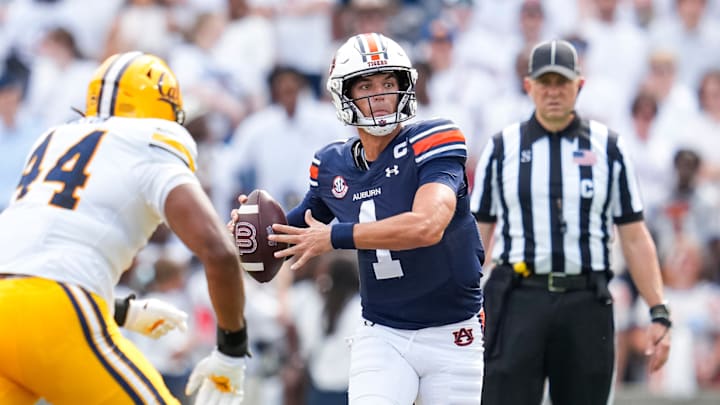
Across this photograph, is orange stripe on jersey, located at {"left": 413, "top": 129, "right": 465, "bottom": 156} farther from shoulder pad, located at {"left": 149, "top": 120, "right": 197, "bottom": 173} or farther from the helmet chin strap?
shoulder pad, located at {"left": 149, "top": 120, "right": 197, "bottom": 173}

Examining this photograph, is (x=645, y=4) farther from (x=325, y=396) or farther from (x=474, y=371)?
(x=474, y=371)

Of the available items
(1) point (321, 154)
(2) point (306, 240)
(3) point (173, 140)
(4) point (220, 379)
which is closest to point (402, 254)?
(2) point (306, 240)

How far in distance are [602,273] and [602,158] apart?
1.74 ft

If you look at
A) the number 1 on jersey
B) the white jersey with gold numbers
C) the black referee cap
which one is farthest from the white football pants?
the black referee cap

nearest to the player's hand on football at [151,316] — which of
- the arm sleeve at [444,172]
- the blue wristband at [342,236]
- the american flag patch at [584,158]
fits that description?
the blue wristband at [342,236]

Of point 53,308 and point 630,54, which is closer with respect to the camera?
point 53,308

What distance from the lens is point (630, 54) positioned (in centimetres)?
1075

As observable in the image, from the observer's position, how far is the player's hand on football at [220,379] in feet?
15.4

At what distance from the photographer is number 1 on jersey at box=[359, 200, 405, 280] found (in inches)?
188

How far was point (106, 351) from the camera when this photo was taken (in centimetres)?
435

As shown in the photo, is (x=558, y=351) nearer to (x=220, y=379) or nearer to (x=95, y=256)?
(x=220, y=379)

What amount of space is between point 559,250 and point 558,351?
1.51 feet

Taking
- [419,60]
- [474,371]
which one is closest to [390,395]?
[474,371]

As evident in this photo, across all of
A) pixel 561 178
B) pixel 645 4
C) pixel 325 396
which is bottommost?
pixel 325 396
